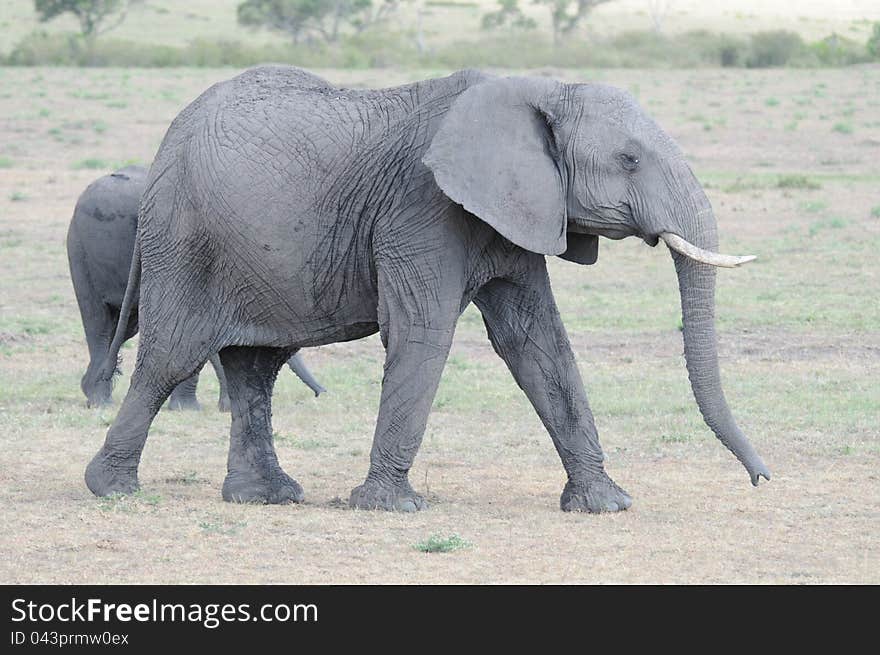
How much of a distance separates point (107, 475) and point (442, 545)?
1879 mm

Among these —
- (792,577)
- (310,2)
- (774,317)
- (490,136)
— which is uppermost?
(490,136)

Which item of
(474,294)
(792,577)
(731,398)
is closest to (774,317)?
(731,398)

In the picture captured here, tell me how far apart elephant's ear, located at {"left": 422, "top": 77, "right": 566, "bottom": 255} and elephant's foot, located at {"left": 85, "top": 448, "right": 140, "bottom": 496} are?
2029 millimetres

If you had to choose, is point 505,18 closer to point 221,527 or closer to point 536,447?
point 536,447

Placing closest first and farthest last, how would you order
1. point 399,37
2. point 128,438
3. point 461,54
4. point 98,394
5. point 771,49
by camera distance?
1. point 128,438
2. point 98,394
3. point 771,49
4. point 461,54
5. point 399,37

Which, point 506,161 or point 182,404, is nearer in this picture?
point 506,161

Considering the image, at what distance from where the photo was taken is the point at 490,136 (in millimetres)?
6828

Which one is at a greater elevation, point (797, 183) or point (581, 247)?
point (581, 247)

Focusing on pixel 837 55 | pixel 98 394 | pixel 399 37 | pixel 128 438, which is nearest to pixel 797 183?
pixel 98 394

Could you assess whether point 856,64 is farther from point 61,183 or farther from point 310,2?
point 61,183

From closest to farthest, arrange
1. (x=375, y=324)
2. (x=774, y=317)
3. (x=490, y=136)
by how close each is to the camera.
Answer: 1. (x=490, y=136)
2. (x=375, y=324)
3. (x=774, y=317)

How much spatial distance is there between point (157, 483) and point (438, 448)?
1.68 m

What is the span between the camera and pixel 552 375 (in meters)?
7.34

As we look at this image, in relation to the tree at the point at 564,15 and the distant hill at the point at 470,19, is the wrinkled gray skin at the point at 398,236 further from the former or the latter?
the tree at the point at 564,15
